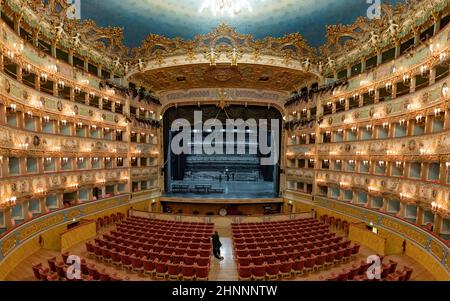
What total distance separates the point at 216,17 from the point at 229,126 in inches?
489

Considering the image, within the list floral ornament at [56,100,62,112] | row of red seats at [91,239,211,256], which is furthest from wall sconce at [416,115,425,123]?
floral ornament at [56,100,62,112]

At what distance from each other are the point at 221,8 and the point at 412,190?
15.6 metres

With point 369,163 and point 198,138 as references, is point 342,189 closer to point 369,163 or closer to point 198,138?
point 369,163

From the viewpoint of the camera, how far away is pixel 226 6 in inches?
614

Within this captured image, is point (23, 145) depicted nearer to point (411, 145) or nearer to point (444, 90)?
point (444, 90)

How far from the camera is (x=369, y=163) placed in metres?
17.3

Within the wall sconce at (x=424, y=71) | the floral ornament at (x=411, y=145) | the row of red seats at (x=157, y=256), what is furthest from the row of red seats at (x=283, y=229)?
the wall sconce at (x=424, y=71)

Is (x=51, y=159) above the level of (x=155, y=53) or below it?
below

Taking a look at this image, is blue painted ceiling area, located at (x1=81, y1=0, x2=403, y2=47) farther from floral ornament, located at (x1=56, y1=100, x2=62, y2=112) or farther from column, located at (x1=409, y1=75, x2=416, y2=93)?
floral ornament, located at (x1=56, y1=100, x2=62, y2=112)

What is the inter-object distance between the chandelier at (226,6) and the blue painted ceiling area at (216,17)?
306mm

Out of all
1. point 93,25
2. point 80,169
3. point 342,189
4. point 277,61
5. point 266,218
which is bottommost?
point 266,218

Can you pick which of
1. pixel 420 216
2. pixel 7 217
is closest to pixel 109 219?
pixel 7 217

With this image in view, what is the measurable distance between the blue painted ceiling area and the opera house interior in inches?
4.2

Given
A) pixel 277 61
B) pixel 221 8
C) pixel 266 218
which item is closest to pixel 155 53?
pixel 221 8
